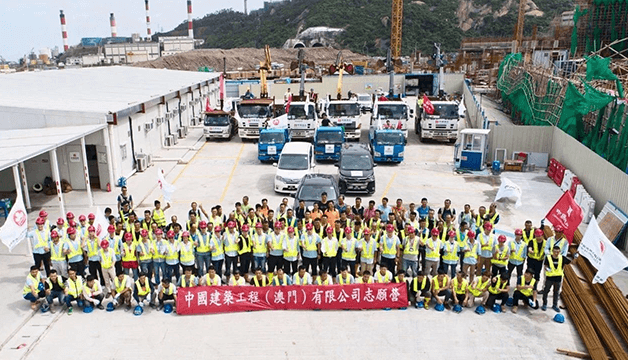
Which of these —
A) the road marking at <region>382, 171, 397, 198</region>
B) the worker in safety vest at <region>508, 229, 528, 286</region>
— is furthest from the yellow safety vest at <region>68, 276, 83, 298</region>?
the road marking at <region>382, 171, 397, 198</region>

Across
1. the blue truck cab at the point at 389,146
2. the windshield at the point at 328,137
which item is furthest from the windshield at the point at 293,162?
the blue truck cab at the point at 389,146

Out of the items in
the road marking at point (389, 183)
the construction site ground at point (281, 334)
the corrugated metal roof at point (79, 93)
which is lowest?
the construction site ground at point (281, 334)

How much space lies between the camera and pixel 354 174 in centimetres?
1798

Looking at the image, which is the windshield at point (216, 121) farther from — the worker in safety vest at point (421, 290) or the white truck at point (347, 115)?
the worker in safety vest at point (421, 290)

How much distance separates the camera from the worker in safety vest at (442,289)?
10.1m

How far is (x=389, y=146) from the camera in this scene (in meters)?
22.2

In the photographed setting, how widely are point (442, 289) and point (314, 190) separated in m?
5.84

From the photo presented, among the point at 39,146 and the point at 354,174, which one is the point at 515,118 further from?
the point at 39,146

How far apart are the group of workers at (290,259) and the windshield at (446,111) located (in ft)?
51.6

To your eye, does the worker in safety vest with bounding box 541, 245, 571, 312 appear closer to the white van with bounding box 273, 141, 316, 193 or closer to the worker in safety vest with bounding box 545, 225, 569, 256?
the worker in safety vest with bounding box 545, 225, 569, 256

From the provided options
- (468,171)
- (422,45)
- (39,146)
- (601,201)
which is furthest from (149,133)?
(422,45)

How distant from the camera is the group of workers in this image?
10047mm

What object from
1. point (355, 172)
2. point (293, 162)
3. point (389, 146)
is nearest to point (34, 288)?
point (293, 162)

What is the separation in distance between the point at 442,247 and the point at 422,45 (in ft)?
328
